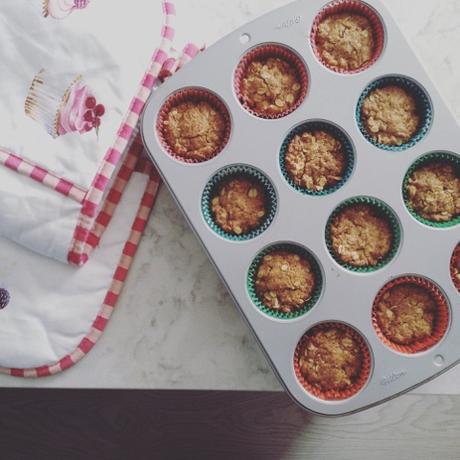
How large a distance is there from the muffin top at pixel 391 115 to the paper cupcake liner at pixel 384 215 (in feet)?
0.36

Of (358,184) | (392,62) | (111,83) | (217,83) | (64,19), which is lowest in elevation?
(358,184)

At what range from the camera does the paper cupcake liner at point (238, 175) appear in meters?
0.93

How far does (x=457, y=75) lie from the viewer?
1072 millimetres

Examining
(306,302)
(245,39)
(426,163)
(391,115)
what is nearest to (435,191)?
(426,163)

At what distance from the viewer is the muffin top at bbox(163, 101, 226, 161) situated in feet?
3.10

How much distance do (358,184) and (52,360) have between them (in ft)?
2.17

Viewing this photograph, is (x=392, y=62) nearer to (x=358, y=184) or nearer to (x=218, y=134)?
(x=358, y=184)

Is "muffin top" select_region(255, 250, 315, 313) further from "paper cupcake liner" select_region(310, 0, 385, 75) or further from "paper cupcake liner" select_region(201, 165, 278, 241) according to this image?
"paper cupcake liner" select_region(310, 0, 385, 75)

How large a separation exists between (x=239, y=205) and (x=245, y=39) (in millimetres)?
287

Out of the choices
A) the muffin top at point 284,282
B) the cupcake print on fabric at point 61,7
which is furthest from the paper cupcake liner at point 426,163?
the cupcake print on fabric at point 61,7

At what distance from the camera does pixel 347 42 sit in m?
0.95

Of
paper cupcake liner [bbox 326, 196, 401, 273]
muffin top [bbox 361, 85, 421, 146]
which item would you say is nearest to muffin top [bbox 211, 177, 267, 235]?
paper cupcake liner [bbox 326, 196, 401, 273]

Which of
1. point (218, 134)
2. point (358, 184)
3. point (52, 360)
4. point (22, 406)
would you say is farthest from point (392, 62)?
point (22, 406)

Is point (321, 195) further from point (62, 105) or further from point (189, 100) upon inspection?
point (62, 105)
